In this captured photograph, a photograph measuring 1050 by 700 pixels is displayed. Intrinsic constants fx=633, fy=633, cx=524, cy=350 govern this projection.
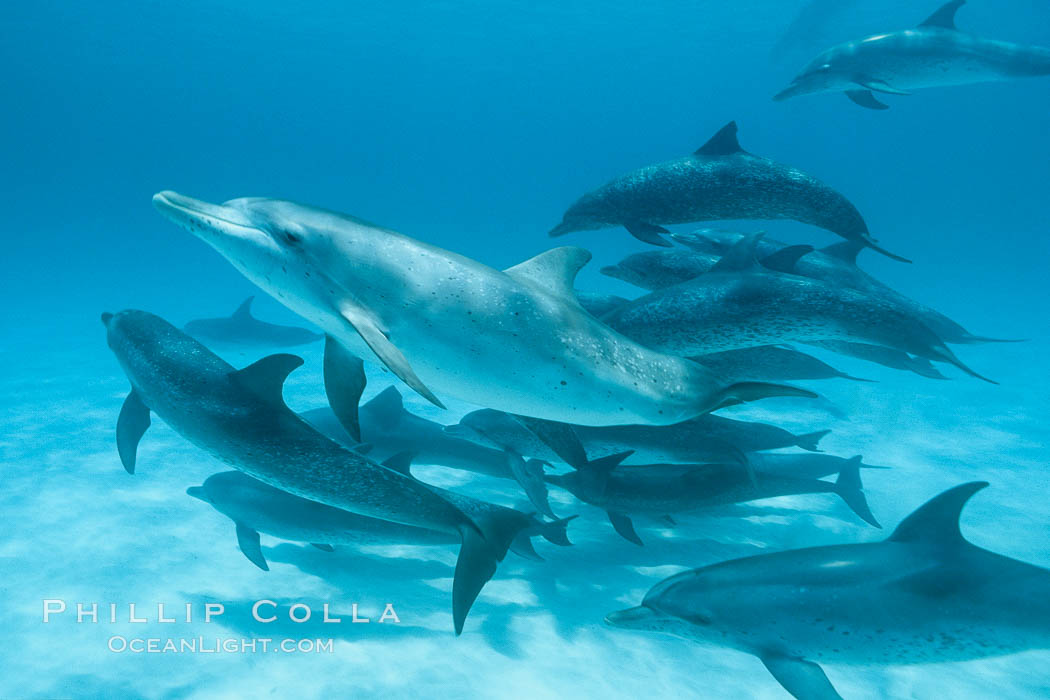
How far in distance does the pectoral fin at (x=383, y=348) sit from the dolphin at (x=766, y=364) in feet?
14.6

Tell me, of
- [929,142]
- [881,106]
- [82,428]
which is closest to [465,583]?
[881,106]

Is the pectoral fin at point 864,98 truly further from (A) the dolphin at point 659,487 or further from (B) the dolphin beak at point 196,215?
(B) the dolphin beak at point 196,215

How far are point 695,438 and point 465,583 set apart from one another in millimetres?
A: 3342

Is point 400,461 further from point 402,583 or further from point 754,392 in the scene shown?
point 754,392

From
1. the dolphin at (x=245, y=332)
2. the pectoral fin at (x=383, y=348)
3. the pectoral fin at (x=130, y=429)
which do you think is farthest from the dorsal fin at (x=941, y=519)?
the dolphin at (x=245, y=332)

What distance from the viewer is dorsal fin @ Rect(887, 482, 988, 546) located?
403cm

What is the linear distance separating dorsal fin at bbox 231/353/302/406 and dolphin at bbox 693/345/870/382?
4404 mm

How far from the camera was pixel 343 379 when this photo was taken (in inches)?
163

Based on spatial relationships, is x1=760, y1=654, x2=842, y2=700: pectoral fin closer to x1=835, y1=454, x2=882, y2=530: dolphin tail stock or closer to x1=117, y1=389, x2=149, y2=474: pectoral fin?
x1=835, y1=454, x2=882, y2=530: dolphin tail stock

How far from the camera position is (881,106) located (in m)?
8.44

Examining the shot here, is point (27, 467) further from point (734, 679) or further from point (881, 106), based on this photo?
point (881, 106)

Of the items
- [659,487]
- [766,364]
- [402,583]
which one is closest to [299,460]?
[402,583]

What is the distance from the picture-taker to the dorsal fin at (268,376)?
4293mm

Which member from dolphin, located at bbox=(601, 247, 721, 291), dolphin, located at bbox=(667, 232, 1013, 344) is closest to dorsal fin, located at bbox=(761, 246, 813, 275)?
dolphin, located at bbox=(667, 232, 1013, 344)
